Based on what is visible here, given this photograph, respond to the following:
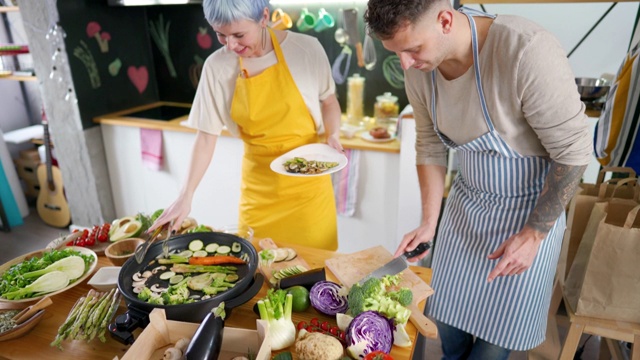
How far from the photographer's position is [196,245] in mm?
1413

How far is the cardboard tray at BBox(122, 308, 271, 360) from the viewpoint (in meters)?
1.01

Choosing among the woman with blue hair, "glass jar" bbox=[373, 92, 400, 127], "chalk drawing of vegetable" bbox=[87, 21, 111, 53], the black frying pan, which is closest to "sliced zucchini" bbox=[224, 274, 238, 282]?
the black frying pan

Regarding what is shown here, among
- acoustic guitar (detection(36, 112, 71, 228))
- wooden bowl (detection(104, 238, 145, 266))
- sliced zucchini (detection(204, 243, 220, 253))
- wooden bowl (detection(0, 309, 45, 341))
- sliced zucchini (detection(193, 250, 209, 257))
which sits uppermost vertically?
sliced zucchini (detection(204, 243, 220, 253))

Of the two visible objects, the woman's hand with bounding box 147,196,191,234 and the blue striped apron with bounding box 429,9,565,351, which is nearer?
the blue striped apron with bounding box 429,9,565,351

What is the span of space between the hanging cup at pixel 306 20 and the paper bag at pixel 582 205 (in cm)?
207

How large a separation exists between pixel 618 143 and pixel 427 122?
0.87 m

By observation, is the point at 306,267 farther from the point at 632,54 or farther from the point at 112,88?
the point at 112,88

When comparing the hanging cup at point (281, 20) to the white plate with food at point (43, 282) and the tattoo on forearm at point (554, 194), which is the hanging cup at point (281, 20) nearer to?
the white plate with food at point (43, 282)

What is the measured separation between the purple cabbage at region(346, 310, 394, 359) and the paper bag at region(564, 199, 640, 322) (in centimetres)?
90

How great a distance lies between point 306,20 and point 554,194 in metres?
2.29

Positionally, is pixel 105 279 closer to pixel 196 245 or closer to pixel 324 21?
pixel 196 245

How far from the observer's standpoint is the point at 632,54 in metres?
1.74

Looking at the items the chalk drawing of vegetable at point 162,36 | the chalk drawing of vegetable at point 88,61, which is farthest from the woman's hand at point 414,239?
the chalk drawing of vegetable at point 162,36

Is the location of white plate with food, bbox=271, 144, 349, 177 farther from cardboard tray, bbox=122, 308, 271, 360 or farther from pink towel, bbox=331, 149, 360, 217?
pink towel, bbox=331, 149, 360, 217
